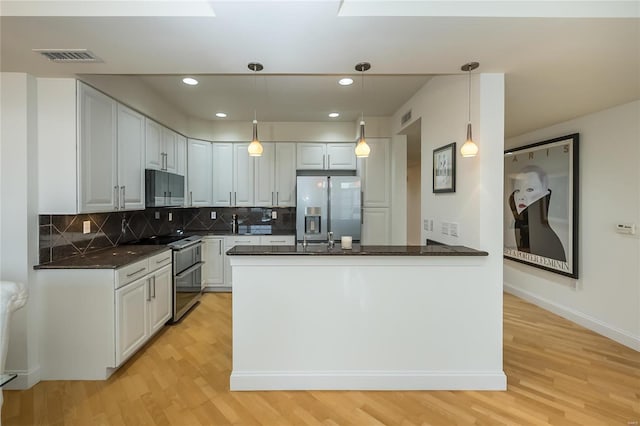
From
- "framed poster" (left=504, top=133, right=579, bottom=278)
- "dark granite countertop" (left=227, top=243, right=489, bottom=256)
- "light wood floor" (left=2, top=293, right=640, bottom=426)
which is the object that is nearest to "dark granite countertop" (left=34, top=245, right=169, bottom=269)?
"light wood floor" (left=2, top=293, right=640, bottom=426)

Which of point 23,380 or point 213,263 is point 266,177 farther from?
point 23,380

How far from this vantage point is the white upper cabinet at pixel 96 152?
8.07 feet

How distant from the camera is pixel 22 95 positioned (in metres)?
2.30

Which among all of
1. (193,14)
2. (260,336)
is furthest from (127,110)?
(260,336)

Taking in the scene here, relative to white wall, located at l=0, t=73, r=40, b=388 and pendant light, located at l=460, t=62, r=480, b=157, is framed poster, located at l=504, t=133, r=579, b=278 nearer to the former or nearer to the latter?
pendant light, located at l=460, t=62, r=480, b=157

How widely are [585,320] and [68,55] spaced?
5533mm

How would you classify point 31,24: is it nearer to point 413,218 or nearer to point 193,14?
point 193,14

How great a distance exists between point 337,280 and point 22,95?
283cm

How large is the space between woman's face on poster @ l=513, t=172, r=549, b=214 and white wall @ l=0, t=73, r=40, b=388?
17.8 ft

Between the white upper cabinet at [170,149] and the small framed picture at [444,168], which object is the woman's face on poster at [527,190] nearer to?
the small framed picture at [444,168]

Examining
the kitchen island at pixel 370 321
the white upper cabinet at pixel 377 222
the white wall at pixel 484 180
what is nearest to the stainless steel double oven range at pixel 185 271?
the kitchen island at pixel 370 321

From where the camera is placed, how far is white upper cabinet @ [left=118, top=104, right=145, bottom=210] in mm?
2943

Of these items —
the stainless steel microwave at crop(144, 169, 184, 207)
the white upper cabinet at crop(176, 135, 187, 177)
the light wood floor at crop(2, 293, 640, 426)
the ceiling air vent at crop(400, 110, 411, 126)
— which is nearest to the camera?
the light wood floor at crop(2, 293, 640, 426)

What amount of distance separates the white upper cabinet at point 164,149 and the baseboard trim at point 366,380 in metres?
2.64
